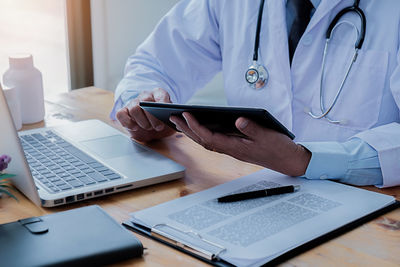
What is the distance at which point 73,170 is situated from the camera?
1105 millimetres

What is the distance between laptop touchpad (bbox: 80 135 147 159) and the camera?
1.22m

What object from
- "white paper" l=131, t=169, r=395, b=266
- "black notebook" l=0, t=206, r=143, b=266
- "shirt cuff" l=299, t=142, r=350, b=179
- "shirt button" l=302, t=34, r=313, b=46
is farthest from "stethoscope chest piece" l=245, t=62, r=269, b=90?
"black notebook" l=0, t=206, r=143, b=266

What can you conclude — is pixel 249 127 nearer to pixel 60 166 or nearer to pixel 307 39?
pixel 60 166

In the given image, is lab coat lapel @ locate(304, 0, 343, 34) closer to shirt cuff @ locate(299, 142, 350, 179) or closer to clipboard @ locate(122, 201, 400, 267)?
shirt cuff @ locate(299, 142, 350, 179)

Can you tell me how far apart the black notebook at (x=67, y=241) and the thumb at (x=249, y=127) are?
11.3 inches

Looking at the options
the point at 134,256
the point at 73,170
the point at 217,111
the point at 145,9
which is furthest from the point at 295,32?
the point at 145,9

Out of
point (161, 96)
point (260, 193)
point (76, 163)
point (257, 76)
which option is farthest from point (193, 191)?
point (257, 76)

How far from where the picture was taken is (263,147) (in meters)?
1.10

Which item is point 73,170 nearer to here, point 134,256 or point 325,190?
point 134,256

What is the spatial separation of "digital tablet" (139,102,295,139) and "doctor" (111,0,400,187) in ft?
0.10

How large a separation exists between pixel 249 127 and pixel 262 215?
0.58 feet

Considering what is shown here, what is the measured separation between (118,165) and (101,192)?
127mm

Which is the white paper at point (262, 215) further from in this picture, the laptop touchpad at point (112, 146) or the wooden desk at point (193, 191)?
the laptop touchpad at point (112, 146)

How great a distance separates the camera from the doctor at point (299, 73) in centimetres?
117
